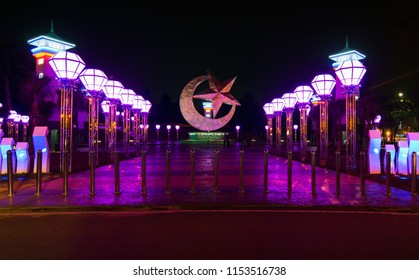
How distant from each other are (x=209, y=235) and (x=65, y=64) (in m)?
11.8

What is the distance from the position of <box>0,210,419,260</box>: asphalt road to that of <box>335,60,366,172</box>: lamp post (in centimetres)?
873

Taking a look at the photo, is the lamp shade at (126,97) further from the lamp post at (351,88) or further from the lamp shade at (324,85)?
the lamp post at (351,88)

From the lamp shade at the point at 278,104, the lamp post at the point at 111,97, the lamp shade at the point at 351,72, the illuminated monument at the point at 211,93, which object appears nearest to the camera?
the lamp shade at the point at 351,72

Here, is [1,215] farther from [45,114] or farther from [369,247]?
[45,114]

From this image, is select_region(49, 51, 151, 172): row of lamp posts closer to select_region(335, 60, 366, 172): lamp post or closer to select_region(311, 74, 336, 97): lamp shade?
select_region(335, 60, 366, 172): lamp post

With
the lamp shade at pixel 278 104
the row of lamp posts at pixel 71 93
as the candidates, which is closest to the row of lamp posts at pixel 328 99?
the lamp shade at pixel 278 104

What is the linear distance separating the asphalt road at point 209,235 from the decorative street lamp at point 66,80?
7.96 metres

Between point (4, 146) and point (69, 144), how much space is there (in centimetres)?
250

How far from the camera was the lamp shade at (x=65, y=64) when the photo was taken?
15500mm

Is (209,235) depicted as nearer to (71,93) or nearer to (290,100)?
(71,93)

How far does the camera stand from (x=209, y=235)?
6.39 metres

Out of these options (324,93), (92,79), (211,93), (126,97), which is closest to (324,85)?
(324,93)

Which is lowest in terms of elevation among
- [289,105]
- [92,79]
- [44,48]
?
[289,105]

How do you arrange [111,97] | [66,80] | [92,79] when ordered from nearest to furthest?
[66,80] → [92,79] → [111,97]
